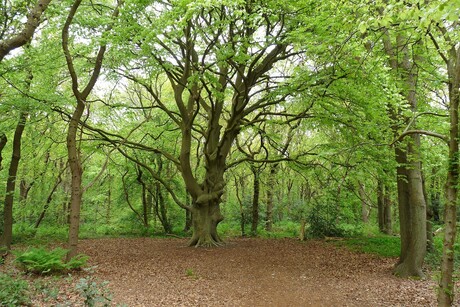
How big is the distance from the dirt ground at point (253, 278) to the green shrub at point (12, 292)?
1.71 m

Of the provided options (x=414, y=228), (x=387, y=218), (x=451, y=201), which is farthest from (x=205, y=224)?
(x=387, y=218)

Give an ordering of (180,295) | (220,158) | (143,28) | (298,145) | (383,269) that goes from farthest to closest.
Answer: (298,145)
(220,158)
(383,269)
(143,28)
(180,295)

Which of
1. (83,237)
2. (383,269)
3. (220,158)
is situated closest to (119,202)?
(83,237)

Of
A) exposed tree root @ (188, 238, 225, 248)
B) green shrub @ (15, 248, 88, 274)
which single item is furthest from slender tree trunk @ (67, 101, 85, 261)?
exposed tree root @ (188, 238, 225, 248)

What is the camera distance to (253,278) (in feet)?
28.1

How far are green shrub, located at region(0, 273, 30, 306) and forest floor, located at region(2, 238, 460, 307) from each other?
11.3 inches

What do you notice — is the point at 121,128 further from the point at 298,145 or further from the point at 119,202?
the point at 298,145

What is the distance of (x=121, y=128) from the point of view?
56.7 feet

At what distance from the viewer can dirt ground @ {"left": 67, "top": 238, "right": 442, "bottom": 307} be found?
6.82m

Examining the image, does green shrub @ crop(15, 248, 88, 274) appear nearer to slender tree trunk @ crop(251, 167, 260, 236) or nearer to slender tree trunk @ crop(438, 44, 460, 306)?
slender tree trunk @ crop(438, 44, 460, 306)

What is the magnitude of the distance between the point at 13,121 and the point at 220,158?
7.63m

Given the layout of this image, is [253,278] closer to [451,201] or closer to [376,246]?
[451,201]

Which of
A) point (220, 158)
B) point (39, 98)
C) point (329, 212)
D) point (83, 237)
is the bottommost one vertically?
point (83, 237)

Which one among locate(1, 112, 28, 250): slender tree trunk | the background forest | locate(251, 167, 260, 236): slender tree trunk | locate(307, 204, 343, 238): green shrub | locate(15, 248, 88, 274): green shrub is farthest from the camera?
locate(251, 167, 260, 236): slender tree trunk
